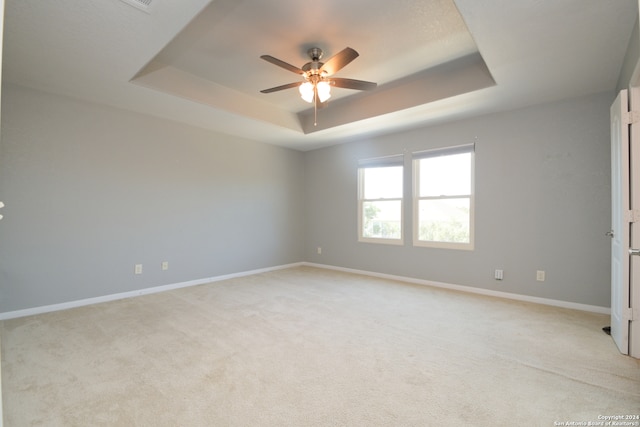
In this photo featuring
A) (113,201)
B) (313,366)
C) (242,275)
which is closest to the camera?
(313,366)

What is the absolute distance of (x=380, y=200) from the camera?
203 inches

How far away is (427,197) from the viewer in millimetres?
4582

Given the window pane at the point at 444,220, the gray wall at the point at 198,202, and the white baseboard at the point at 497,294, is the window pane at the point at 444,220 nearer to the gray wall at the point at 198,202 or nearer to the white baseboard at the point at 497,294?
the gray wall at the point at 198,202

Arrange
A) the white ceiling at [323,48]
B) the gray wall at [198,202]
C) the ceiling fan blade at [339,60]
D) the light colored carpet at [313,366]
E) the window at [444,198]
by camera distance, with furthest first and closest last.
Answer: the window at [444,198]
the gray wall at [198,202]
the ceiling fan blade at [339,60]
the white ceiling at [323,48]
the light colored carpet at [313,366]

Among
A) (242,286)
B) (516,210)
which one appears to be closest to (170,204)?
(242,286)

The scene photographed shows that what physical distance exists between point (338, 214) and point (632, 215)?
12.9 feet

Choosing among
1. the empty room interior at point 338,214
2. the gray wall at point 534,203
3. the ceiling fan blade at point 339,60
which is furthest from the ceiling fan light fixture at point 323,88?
the gray wall at point 534,203

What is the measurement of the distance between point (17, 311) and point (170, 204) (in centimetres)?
192

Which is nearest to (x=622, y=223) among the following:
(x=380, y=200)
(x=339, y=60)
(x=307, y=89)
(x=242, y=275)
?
(x=339, y=60)

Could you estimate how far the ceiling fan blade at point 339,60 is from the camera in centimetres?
241

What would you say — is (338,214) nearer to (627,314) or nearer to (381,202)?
(381,202)

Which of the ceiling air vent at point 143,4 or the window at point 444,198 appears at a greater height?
the ceiling air vent at point 143,4

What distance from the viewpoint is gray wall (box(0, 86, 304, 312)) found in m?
3.20

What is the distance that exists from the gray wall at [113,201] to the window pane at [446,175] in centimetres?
278
